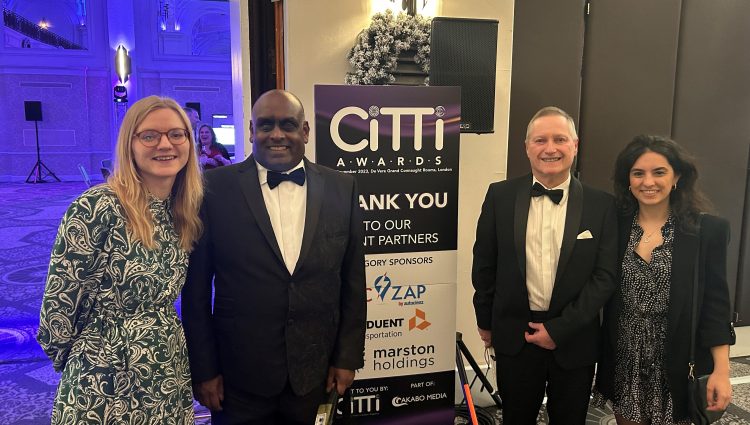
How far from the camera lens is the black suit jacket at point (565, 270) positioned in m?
2.11

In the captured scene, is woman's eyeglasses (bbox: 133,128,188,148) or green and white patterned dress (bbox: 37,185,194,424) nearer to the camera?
green and white patterned dress (bbox: 37,185,194,424)

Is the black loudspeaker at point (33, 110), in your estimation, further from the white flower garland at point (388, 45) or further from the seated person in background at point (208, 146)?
the white flower garland at point (388, 45)

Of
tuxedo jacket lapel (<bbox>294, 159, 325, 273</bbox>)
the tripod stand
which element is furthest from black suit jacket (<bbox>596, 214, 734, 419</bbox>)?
tuxedo jacket lapel (<bbox>294, 159, 325, 273</bbox>)

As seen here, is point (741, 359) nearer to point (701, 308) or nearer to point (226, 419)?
point (701, 308)

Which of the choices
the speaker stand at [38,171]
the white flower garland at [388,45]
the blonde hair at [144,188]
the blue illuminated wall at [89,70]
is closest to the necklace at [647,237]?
the white flower garland at [388,45]

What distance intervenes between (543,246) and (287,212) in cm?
103

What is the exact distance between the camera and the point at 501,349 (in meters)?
2.26

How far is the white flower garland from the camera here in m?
3.07

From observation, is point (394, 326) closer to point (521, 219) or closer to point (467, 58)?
point (521, 219)

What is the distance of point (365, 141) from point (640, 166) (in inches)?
44.9

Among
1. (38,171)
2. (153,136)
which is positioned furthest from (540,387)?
(38,171)

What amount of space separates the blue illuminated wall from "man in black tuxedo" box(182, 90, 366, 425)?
45.9ft

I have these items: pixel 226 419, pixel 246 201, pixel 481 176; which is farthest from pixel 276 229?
pixel 481 176

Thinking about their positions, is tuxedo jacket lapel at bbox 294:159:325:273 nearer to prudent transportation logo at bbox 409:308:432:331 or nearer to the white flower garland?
prudent transportation logo at bbox 409:308:432:331
